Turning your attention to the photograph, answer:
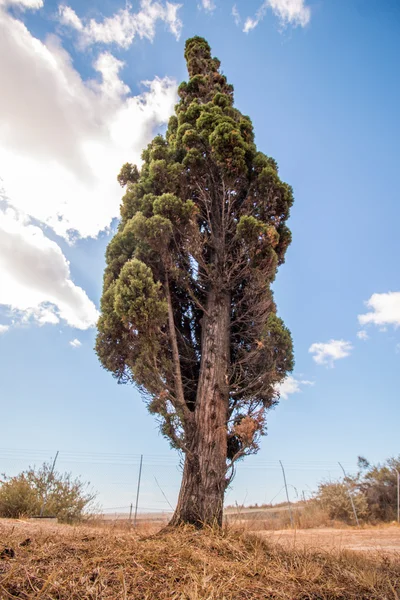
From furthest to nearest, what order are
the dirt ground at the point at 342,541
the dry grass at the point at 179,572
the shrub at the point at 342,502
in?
the shrub at the point at 342,502, the dirt ground at the point at 342,541, the dry grass at the point at 179,572

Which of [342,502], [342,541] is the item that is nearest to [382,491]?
[342,502]

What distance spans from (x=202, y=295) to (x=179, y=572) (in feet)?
16.9

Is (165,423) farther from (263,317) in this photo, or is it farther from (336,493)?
(336,493)

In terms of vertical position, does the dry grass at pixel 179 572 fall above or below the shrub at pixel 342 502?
above

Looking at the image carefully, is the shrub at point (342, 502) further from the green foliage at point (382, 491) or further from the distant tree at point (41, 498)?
the distant tree at point (41, 498)

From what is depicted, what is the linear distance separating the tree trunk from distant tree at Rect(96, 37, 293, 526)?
17 millimetres

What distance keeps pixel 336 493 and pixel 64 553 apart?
15.5m

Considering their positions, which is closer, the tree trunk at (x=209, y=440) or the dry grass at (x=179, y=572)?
the dry grass at (x=179, y=572)

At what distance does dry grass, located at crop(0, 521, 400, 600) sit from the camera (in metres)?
2.32

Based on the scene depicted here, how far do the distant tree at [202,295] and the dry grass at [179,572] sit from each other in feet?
4.62

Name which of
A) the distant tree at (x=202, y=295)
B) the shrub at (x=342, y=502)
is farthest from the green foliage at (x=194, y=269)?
the shrub at (x=342, y=502)

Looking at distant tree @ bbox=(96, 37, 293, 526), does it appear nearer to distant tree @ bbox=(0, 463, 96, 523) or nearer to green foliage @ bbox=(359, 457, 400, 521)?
distant tree @ bbox=(0, 463, 96, 523)

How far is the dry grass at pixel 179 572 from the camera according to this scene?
2320 mm

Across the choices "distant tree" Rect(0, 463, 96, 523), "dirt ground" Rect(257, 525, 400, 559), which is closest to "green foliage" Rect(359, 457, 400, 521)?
"dirt ground" Rect(257, 525, 400, 559)
